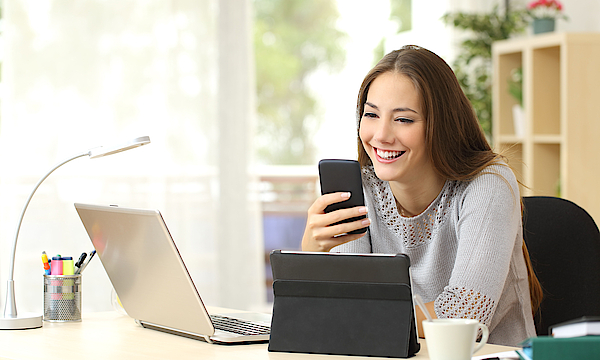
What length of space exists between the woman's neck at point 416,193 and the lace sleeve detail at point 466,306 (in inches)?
13.1

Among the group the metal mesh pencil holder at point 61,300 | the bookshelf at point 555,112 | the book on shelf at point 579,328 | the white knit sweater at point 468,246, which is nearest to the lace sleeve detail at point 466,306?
the white knit sweater at point 468,246

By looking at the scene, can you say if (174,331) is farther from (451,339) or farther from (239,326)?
(451,339)

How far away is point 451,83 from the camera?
59.1 inches

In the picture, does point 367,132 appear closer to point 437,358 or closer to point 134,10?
point 437,358

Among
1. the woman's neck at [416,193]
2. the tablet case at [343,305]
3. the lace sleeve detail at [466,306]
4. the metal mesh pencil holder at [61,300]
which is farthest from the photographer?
the woman's neck at [416,193]

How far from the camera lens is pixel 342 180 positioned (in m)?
1.37

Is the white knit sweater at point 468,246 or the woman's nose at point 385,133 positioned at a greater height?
the woman's nose at point 385,133

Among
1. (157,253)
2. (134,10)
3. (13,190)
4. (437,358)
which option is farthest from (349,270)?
(134,10)

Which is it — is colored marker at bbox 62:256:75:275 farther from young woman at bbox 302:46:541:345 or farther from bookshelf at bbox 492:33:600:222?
bookshelf at bbox 492:33:600:222

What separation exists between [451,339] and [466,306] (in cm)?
39

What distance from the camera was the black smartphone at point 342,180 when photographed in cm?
135

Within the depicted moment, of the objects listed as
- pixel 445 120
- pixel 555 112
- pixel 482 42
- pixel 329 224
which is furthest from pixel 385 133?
pixel 482 42

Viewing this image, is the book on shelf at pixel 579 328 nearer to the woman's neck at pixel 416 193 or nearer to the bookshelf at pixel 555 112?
the woman's neck at pixel 416 193

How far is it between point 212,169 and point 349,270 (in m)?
2.44
